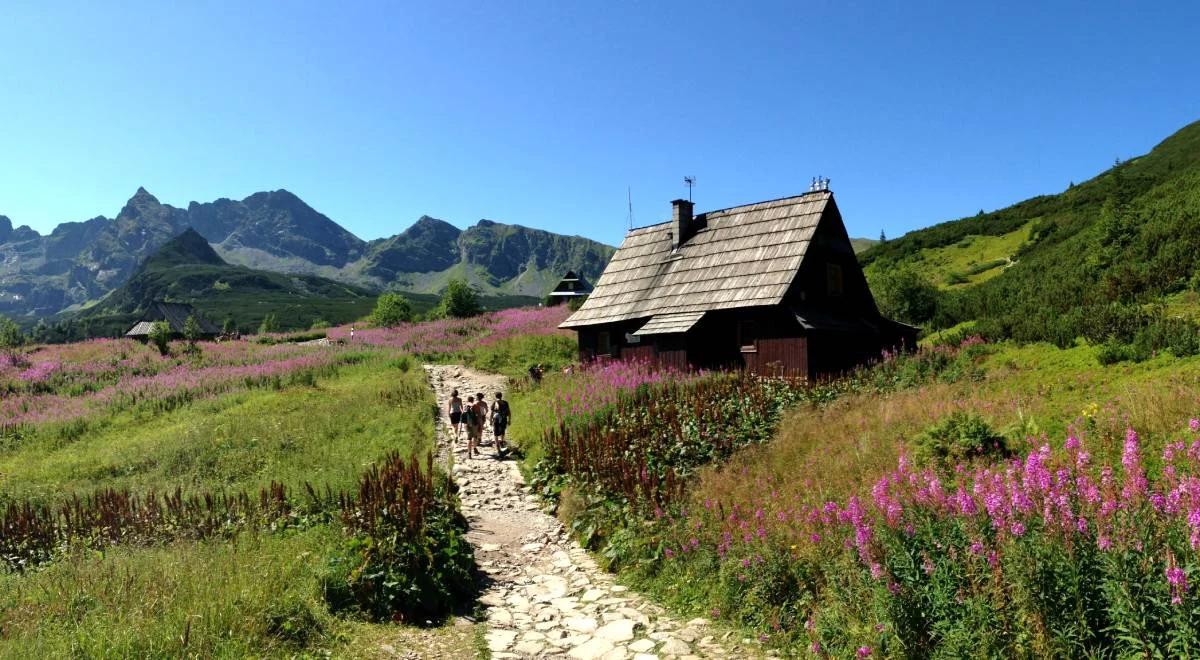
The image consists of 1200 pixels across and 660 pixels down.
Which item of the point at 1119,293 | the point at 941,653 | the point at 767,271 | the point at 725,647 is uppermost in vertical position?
the point at 767,271

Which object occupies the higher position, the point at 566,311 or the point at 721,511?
Result: the point at 566,311

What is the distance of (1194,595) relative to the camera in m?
4.68

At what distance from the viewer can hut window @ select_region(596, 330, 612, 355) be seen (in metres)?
29.1

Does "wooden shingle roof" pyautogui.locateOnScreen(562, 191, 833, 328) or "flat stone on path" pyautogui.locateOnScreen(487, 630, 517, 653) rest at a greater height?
"wooden shingle roof" pyautogui.locateOnScreen(562, 191, 833, 328)

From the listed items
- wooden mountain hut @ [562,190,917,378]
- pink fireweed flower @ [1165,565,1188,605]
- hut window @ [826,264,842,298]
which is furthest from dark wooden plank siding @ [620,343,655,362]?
pink fireweed flower @ [1165,565,1188,605]

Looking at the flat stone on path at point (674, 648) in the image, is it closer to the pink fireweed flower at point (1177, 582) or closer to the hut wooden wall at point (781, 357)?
the pink fireweed flower at point (1177, 582)

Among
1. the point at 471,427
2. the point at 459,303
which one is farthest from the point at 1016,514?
the point at 459,303

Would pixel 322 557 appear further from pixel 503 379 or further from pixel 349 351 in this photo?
pixel 349 351

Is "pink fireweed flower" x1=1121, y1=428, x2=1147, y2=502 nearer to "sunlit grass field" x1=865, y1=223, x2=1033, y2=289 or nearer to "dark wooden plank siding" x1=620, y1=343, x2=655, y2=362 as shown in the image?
"dark wooden plank siding" x1=620, y1=343, x2=655, y2=362

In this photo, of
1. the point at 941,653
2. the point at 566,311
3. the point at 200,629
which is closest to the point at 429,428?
the point at 200,629

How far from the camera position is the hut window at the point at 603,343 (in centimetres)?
2912

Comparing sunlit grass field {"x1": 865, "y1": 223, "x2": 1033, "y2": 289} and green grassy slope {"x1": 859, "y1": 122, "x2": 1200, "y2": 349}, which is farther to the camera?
sunlit grass field {"x1": 865, "y1": 223, "x2": 1033, "y2": 289}

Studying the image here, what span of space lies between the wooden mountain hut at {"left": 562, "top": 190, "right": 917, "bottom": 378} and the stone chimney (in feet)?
0.14

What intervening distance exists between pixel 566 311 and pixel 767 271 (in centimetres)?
2394
